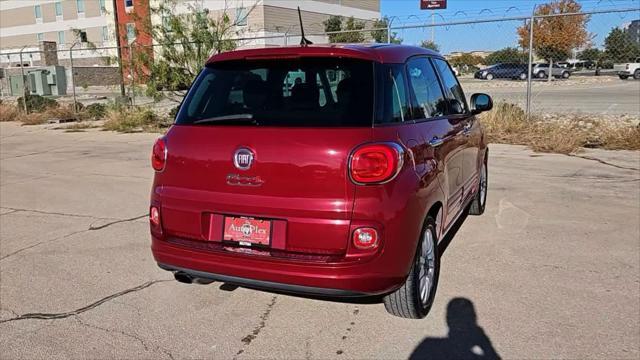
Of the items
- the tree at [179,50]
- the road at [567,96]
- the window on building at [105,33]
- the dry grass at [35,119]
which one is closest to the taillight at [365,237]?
the road at [567,96]

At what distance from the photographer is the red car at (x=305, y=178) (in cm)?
295

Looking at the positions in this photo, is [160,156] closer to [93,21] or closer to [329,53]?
[329,53]

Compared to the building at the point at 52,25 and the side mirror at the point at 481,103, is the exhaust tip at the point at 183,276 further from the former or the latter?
the building at the point at 52,25

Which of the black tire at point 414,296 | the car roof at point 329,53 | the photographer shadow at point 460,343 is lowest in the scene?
the photographer shadow at point 460,343

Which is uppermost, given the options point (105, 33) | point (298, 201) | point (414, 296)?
point (105, 33)

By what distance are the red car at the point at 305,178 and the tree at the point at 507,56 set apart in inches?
532

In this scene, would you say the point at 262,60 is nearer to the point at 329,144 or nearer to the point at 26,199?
the point at 329,144

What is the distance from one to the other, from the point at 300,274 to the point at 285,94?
1.10 metres

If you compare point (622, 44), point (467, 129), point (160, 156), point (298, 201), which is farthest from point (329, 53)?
point (622, 44)

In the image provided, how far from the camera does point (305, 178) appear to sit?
2.99 m

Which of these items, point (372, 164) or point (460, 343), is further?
point (460, 343)

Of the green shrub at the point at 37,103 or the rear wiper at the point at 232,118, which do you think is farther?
the green shrub at the point at 37,103

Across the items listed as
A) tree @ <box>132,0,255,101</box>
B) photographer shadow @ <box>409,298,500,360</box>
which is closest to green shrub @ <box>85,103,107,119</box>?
tree @ <box>132,0,255,101</box>

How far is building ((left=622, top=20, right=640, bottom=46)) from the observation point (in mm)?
12307
